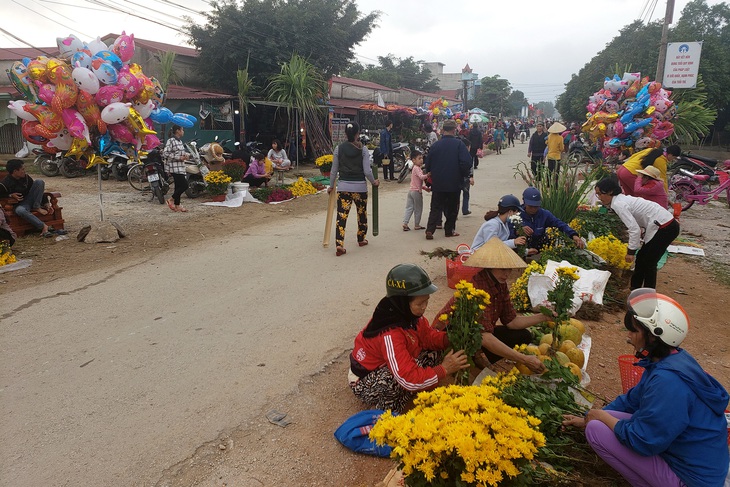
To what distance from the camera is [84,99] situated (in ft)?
22.6

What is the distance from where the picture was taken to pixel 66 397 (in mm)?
3590

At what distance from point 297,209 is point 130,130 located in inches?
167

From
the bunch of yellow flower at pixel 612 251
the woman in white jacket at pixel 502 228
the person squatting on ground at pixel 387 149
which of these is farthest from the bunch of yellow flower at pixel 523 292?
the person squatting on ground at pixel 387 149

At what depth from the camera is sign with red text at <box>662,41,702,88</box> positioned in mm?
14938

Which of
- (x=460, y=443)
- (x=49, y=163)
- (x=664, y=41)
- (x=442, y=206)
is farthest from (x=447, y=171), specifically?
(x=49, y=163)

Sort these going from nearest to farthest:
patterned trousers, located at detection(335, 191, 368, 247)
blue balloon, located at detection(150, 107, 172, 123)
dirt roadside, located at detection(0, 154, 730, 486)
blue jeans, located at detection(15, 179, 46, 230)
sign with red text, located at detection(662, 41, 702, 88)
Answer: dirt roadside, located at detection(0, 154, 730, 486) → patterned trousers, located at detection(335, 191, 368, 247) → blue jeans, located at detection(15, 179, 46, 230) → blue balloon, located at detection(150, 107, 172, 123) → sign with red text, located at detection(662, 41, 702, 88)

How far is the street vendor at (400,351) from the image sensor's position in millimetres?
3012

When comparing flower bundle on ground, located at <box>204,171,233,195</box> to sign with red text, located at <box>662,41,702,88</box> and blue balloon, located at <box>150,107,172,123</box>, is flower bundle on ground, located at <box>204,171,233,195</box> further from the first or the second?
sign with red text, located at <box>662,41,702,88</box>

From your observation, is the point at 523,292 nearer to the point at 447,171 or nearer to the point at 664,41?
the point at 447,171

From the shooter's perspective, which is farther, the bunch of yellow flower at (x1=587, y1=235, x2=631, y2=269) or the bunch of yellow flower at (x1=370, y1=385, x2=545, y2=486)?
the bunch of yellow flower at (x1=587, y1=235, x2=631, y2=269)

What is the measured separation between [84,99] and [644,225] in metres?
7.29

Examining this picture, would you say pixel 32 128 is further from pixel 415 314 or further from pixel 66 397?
pixel 415 314

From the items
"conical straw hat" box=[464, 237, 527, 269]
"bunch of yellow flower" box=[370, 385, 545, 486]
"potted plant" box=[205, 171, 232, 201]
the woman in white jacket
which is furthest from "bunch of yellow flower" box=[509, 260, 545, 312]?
"potted plant" box=[205, 171, 232, 201]

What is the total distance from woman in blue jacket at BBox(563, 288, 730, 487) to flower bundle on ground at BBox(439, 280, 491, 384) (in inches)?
31.3
